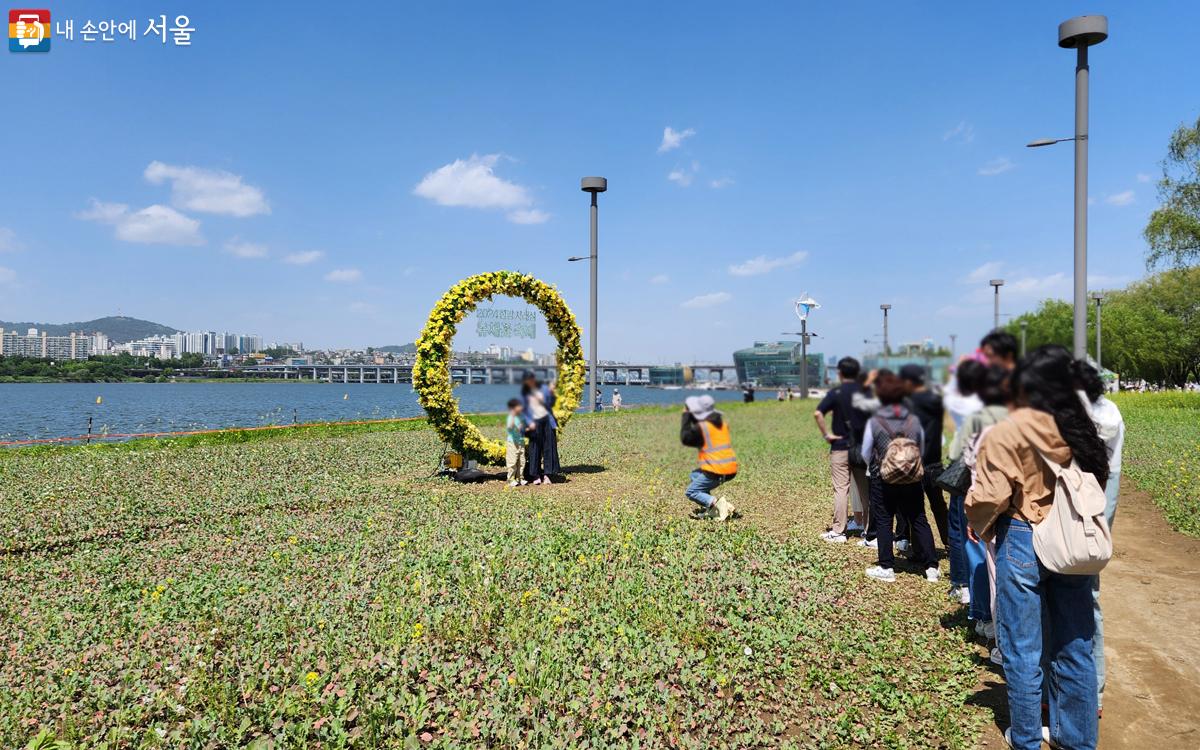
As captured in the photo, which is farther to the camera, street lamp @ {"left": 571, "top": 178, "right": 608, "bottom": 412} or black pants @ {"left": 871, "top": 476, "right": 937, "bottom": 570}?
street lamp @ {"left": 571, "top": 178, "right": 608, "bottom": 412}

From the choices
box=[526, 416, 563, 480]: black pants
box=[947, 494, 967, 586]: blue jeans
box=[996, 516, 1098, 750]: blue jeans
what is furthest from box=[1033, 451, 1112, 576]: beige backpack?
box=[526, 416, 563, 480]: black pants

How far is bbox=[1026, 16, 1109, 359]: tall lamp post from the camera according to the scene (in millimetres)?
3035

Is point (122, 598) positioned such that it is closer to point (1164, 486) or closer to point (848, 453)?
point (848, 453)

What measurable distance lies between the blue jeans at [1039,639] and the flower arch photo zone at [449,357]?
10.4 metres

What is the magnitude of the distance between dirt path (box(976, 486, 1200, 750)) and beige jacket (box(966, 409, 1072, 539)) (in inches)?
65.0

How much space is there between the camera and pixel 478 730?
3973mm

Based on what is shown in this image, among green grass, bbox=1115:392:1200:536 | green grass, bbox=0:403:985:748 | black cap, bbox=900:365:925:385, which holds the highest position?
black cap, bbox=900:365:925:385

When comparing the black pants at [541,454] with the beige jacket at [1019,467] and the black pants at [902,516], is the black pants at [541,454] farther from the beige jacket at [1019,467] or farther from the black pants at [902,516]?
the beige jacket at [1019,467]

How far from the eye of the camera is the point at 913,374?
6.04 feet

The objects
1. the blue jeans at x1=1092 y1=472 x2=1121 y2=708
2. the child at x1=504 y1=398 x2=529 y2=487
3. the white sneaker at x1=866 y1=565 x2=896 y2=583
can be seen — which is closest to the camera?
the blue jeans at x1=1092 y1=472 x2=1121 y2=708

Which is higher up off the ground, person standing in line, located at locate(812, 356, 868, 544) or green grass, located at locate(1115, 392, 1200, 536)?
person standing in line, located at locate(812, 356, 868, 544)

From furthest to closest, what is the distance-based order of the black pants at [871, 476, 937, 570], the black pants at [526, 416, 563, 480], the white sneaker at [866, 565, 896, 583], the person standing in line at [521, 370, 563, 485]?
1. the black pants at [526, 416, 563, 480]
2. the person standing in line at [521, 370, 563, 485]
3. the white sneaker at [866, 565, 896, 583]
4. the black pants at [871, 476, 937, 570]

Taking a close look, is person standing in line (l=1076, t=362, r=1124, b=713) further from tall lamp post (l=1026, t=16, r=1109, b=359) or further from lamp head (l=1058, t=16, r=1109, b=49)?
lamp head (l=1058, t=16, r=1109, b=49)

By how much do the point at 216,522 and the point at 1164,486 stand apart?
15.0m
